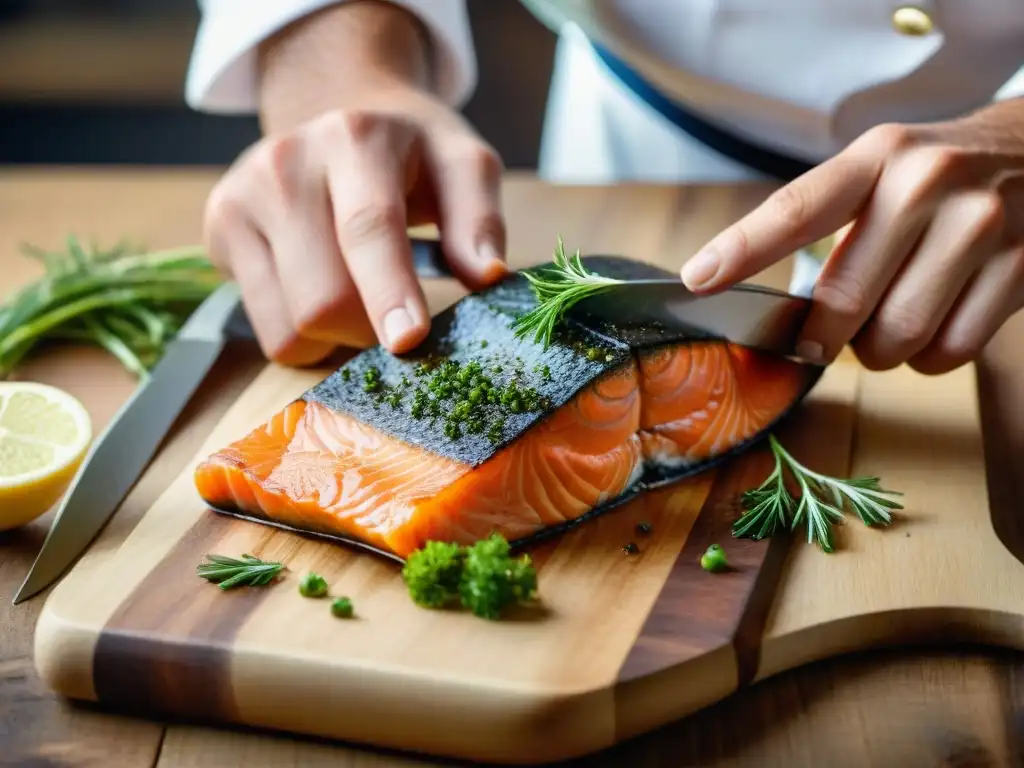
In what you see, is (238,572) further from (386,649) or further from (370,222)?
(370,222)

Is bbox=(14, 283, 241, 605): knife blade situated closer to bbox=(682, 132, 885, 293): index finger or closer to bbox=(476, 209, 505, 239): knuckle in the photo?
bbox=(476, 209, 505, 239): knuckle

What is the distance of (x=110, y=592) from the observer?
5.82ft

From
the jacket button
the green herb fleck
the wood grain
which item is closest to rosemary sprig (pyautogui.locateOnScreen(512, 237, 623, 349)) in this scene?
the green herb fleck

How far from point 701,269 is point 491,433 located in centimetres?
46

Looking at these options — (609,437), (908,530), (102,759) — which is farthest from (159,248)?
(908,530)

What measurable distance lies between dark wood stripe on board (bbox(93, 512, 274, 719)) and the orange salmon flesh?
0.22 m

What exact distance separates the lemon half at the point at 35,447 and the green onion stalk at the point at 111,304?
1.55 feet

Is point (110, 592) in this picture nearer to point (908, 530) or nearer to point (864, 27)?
point (908, 530)

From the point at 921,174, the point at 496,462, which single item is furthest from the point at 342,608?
the point at 921,174

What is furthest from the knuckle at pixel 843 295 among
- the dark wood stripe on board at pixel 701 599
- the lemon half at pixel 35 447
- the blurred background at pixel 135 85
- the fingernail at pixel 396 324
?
the blurred background at pixel 135 85

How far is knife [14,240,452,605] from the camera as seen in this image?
1932 millimetres

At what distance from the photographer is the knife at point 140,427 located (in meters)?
1.93

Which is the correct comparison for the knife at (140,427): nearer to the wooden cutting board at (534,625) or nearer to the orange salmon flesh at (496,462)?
the wooden cutting board at (534,625)

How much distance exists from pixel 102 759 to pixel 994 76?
8.14 ft
